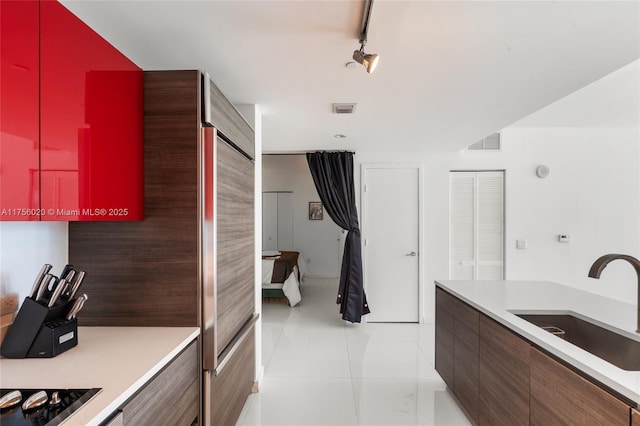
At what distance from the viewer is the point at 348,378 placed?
2.81m

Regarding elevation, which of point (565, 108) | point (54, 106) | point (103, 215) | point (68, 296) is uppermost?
point (565, 108)

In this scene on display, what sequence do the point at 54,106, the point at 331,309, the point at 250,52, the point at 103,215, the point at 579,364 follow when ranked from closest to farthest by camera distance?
1. the point at 54,106
2. the point at 579,364
3. the point at 103,215
4. the point at 250,52
5. the point at 331,309

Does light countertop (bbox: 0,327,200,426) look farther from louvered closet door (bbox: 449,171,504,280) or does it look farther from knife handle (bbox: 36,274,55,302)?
louvered closet door (bbox: 449,171,504,280)

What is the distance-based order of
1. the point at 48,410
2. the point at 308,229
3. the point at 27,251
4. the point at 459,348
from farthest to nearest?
the point at 308,229 → the point at 459,348 → the point at 27,251 → the point at 48,410

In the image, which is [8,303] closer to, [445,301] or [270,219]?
[445,301]

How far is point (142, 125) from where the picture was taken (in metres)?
1.54

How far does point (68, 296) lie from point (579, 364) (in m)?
2.04

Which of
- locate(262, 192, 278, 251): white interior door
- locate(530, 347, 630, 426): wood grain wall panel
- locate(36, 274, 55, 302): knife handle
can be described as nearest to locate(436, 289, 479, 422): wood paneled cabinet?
locate(530, 347, 630, 426): wood grain wall panel

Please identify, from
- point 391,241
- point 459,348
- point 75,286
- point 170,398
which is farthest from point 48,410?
point 391,241

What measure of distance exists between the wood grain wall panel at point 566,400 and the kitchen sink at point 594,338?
0.45 meters

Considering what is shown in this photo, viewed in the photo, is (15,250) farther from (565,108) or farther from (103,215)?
(565,108)

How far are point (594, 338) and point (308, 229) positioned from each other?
620 centimetres

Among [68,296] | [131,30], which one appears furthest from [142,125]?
[68,296]

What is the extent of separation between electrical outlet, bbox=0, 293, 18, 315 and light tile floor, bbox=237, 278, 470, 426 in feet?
5.11
